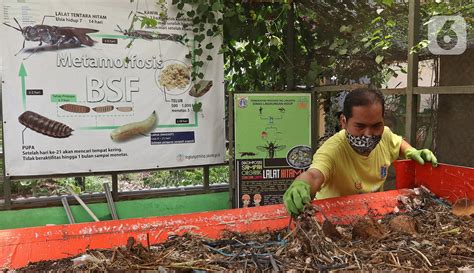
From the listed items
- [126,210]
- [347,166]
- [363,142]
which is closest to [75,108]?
[126,210]

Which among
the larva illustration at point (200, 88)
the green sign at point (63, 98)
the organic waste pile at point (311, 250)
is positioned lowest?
the organic waste pile at point (311, 250)

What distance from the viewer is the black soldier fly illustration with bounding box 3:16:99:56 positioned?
3717 millimetres

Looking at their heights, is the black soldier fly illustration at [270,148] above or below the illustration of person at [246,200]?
above

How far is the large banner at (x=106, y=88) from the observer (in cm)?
373

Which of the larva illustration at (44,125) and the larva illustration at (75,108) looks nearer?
the larva illustration at (44,125)

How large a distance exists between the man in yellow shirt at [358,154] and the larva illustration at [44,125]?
2.39 metres

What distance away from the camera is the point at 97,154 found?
399 cm

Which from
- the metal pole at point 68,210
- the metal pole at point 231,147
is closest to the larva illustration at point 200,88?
the metal pole at point 231,147

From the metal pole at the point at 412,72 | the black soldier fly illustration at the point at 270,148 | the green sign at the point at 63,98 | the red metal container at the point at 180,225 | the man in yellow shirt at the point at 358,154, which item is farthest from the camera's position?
the black soldier fly illustration at the point at 270,148

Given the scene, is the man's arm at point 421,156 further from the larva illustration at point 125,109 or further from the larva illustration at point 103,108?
the larva illustration at point 103,108

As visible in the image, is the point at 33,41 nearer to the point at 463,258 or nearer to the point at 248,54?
the point at 248,54

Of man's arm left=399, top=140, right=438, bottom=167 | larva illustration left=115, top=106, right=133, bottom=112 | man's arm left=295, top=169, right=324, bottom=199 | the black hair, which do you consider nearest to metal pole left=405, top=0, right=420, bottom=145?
man's arm left=399, top=140, right=438, bottom=167

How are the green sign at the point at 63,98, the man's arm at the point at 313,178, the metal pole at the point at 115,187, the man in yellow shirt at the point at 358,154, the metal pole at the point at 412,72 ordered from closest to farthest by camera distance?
the man's arm at the point at 313,178
the man in yellow shirt at the point at 358,154
the metal pole at the point at 412,72
the green sign at the point at 63,98
the metal pole at the point at 115,187

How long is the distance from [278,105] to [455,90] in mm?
1762
